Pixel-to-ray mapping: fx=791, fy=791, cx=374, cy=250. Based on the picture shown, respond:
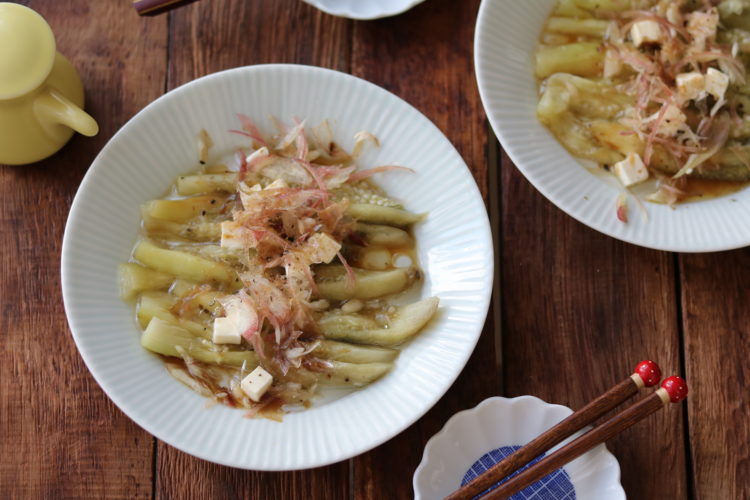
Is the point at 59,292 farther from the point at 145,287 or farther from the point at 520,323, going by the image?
the point at 520,323

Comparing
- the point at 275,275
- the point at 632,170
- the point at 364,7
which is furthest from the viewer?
the point at 364,7

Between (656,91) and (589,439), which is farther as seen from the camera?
(656,91)

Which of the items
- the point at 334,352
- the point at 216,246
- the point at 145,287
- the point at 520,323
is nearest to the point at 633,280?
the point at 520,323

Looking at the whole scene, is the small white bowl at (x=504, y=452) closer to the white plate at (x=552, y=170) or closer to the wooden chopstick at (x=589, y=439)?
the wooden chopstick at (x=589, y=439)

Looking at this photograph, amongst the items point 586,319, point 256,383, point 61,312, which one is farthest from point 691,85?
point 61,312

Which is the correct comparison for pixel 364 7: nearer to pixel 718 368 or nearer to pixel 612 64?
pixel 612 64

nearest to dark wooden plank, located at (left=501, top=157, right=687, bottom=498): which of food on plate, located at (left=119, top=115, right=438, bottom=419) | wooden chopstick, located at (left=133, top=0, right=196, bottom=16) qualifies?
food on plate, located at (left=119, top=115, right=438, bottom=419)

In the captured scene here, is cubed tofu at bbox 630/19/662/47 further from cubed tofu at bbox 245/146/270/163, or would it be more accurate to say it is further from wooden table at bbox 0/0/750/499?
cubed tofu at bbox 245/146/270/163
